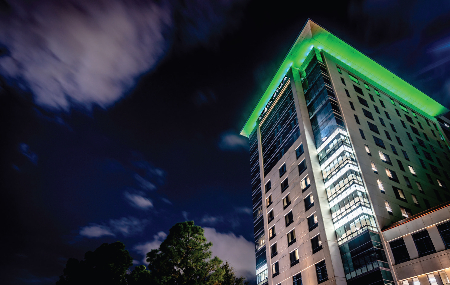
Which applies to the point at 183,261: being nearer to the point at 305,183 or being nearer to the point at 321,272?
the point at 321,272

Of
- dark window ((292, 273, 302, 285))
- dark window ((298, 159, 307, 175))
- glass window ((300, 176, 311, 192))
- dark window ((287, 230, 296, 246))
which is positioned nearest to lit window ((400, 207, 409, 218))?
glass window ((300, 176, 311, 192))

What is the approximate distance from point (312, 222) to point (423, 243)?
1319 centimetres

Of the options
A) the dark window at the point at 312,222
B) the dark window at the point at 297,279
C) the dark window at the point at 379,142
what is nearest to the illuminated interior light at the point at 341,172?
the dark window at the point at 312,222

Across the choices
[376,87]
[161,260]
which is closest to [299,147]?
[376,87]

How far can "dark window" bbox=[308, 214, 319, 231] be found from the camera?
123 ft

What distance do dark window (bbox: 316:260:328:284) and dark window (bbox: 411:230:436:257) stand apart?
10186 millimetres

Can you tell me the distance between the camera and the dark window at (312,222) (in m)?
37.6

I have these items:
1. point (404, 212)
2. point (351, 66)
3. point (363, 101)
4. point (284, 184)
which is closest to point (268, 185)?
point (284, 184)

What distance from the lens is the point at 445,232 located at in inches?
1040

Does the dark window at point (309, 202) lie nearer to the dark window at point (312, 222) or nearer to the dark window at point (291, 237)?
the dark window at point (312, 222)

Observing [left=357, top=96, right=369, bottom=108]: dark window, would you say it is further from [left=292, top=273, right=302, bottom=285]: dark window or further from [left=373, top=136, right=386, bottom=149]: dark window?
[left=292, top=273, right=302, bottom=285]: dark window

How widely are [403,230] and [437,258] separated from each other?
3919 millimetres

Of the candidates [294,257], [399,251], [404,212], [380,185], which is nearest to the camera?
[399,251]

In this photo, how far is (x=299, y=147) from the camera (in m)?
47.3
